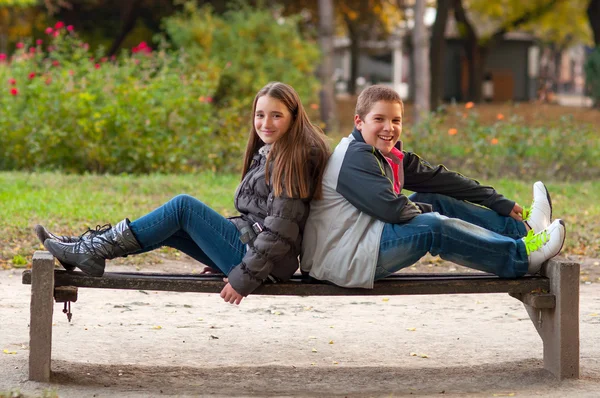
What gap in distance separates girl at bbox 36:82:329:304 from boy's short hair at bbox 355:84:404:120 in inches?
9.7

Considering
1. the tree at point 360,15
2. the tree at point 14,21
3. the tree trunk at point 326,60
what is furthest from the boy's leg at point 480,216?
the tree at point 14,21

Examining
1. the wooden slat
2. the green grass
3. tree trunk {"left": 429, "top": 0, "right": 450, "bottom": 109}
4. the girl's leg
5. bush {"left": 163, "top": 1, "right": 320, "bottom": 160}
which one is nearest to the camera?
the wooden slat

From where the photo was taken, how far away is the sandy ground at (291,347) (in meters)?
4.85

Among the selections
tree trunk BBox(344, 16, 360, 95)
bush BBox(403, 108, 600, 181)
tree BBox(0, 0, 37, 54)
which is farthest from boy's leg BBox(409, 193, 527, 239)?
tree trunk BBox(344, 16, 360, 95)

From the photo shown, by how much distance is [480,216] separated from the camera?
5.23m

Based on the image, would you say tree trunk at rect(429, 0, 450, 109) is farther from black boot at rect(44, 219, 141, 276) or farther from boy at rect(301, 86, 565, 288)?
black boot at rect(44, 219, 141, 276)

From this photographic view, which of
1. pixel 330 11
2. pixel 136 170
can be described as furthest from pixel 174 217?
pixel 330 11

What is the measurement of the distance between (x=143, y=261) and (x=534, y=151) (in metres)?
8.09

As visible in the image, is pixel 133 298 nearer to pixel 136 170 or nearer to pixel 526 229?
pixel 526 229

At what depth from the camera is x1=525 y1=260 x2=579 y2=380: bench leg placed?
486 centimetres

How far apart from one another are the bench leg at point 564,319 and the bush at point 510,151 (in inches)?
377

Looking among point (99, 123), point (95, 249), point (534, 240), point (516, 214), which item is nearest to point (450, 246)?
point (534, 240)

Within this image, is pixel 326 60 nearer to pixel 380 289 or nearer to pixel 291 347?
pixel 291 347

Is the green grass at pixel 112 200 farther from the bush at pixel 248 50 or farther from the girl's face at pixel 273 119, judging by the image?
the bush at pixel 248 50
